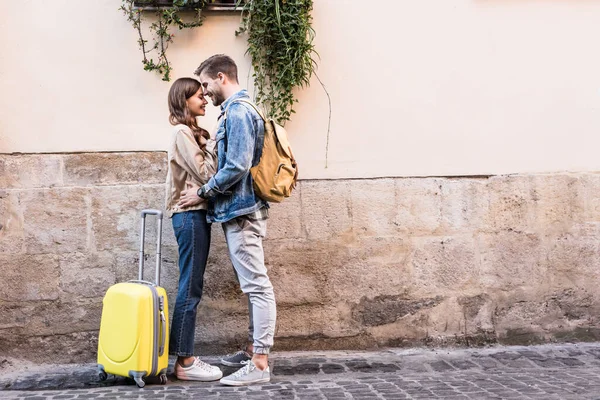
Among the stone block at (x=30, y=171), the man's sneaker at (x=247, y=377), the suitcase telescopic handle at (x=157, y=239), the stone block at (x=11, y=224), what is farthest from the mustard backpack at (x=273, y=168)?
the stone block at (x=11, y=224)

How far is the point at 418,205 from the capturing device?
5070 millimetres

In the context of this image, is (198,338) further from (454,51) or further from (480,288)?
(454,51)

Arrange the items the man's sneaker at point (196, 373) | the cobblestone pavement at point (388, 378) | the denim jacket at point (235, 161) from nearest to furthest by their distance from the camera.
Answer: the cobblestone pavement at point (388, 378) < the denim jacket at point (235, 161) < the man's sneaker at point (196, 373)

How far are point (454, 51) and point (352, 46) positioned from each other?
69cm

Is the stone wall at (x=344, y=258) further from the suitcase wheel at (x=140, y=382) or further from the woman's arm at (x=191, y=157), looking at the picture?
the suitcase wheel at (x=140, y=382)

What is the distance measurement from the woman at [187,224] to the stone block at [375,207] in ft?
3.51

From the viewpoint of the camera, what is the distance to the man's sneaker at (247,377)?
167 inches

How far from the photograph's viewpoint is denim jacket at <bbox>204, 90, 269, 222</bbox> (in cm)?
414

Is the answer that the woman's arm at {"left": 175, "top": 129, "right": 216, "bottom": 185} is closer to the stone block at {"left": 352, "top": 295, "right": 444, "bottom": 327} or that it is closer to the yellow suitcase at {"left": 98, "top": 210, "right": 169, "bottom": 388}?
the yellow suitcase at {"left": 98, "top": 210, "right": 169, "bottom": 388}

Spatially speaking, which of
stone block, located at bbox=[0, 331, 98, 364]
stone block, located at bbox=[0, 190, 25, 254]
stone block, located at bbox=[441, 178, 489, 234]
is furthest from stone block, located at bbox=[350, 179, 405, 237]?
stone block, located at bbox=[0, 190, 25, 254]

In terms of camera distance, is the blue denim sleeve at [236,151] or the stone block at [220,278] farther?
the stone block at [220,278]

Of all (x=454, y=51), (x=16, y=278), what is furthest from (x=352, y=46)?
(x=16, y=278)

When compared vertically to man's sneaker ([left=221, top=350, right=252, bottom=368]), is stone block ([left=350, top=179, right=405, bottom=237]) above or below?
above

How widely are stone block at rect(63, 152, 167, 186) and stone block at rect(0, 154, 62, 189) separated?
0.22 ft
